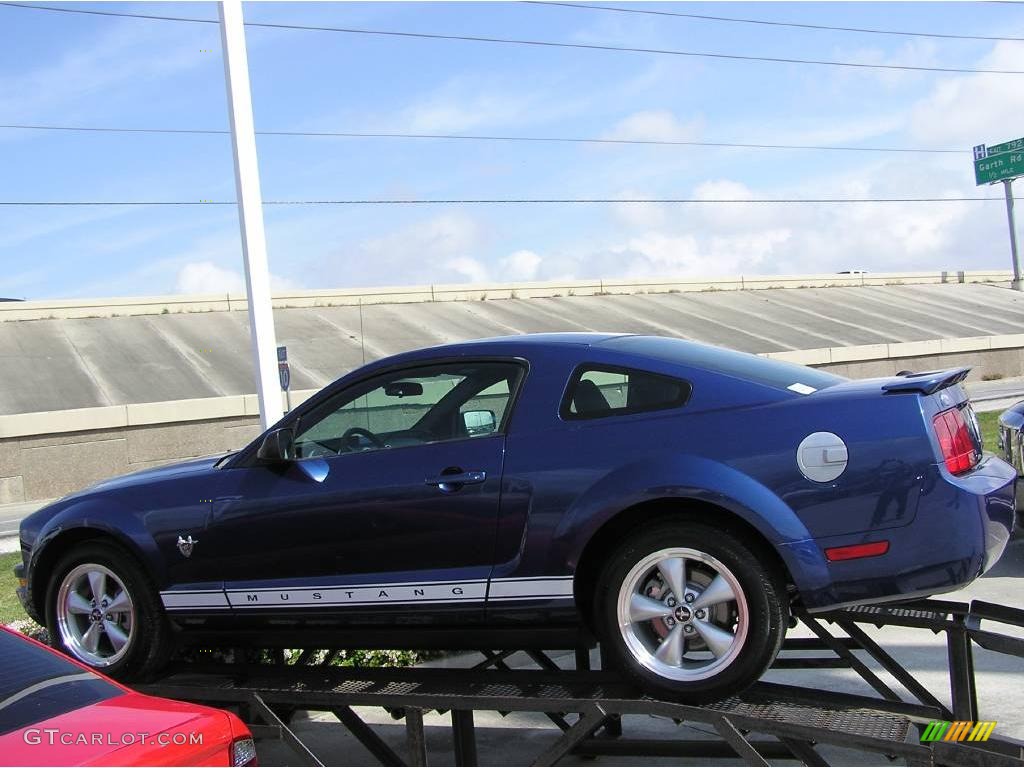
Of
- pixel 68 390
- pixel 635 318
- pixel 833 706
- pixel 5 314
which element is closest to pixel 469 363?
pixel 833 706

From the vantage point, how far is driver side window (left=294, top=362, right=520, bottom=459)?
15.4 ft

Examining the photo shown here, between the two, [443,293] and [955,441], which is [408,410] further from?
[443,293]

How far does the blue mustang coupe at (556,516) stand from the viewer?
3939mm

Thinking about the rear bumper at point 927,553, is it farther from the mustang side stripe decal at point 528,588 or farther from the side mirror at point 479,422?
the side mirror at point 479,422

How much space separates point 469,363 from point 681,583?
1401 millimetres

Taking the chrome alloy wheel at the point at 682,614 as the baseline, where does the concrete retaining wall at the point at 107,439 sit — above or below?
below

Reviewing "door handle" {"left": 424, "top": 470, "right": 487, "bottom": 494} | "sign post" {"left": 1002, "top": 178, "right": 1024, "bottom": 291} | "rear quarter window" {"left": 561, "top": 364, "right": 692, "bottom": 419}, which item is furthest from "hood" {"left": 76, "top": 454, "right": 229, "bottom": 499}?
"sign post" {"left": 1002, "top": 178, "right": 1024, "bottom": 291}

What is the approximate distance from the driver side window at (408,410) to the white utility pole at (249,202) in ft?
15.4

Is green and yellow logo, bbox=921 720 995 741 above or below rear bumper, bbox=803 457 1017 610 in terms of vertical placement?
below

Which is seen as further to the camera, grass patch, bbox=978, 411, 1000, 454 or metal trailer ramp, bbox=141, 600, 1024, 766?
grass patch, bbox=978, 411, 1000, 454

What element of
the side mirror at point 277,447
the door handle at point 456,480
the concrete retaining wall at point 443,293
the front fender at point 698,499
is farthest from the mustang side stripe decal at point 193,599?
the concrete retaining wall at point 443,293

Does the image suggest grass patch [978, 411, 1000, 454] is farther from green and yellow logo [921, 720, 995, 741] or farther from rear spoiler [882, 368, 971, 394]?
green and yellow logo [921, 720, 995, 741]

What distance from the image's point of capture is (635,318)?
1459 inches

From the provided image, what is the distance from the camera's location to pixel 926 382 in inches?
160
